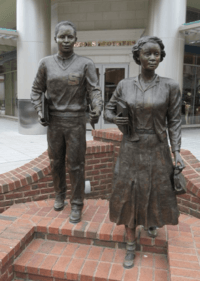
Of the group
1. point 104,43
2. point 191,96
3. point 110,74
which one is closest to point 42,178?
point 110,74

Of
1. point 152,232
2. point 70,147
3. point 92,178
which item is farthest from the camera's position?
point 92,178

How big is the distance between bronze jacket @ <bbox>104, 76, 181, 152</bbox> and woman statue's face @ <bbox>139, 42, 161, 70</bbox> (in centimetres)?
18

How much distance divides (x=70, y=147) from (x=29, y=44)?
757 centimetres

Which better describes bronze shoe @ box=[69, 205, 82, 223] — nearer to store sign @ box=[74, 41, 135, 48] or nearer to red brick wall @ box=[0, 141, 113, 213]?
red brick wall @ box=[0, 141, 113, 213]

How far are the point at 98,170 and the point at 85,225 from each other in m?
1.64

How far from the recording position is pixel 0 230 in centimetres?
315

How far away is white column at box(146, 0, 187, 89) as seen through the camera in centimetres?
891

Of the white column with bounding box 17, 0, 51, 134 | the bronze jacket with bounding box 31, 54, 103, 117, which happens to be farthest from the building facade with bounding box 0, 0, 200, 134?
the bronze jacket with bounding box 31, 54, 103, 117

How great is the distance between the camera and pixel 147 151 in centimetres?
266

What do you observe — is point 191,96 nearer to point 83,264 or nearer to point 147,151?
point 147,151

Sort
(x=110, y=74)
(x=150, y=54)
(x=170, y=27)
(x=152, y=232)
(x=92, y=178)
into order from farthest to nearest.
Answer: (x=110, y=74)
(x=170, y=27)
(x=92, y=178)
(x=152, y=232)
(x=150, y=54)

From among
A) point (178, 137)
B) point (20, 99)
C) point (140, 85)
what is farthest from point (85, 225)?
point (20, 99)

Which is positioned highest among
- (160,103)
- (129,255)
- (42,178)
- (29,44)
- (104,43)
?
(104,43)

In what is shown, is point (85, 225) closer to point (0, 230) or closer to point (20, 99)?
point (0, 230)
